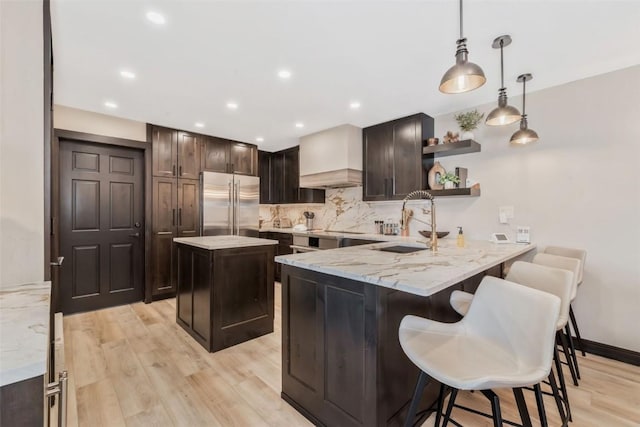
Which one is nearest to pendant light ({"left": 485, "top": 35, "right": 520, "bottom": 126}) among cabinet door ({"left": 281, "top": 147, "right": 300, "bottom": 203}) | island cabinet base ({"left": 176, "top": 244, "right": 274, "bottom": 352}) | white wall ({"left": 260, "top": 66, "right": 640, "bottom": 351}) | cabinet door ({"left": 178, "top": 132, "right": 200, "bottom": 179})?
white wall ({"left": 260, "top": 66, "right": 640, "bottom": 351})

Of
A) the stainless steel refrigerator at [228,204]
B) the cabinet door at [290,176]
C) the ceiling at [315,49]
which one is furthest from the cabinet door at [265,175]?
the ceiling at [315,49]

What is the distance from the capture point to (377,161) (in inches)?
160

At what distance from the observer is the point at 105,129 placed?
144 inches

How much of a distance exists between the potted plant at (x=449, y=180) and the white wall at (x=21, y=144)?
3438mm

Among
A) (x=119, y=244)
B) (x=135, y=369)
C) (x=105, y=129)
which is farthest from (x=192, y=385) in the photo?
(x=105, y=129)

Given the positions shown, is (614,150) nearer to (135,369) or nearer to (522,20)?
(522,20)

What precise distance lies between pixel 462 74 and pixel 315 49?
1171 mm

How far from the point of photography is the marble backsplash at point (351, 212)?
13.7ft

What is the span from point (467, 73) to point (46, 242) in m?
2.25

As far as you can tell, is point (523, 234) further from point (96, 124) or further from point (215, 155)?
point (96, 124)

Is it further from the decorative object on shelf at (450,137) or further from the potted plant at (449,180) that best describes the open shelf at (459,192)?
the decorative object on shelf at (450,137)

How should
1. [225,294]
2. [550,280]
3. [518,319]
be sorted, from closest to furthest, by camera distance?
[518,319] < [550,280] < [225,294]

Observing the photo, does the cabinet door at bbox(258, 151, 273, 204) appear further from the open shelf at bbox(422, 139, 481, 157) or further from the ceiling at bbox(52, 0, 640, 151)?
the open shelf at bbox(422, 139, 481, 157)

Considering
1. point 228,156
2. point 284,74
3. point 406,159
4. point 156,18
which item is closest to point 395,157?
point 406,159
